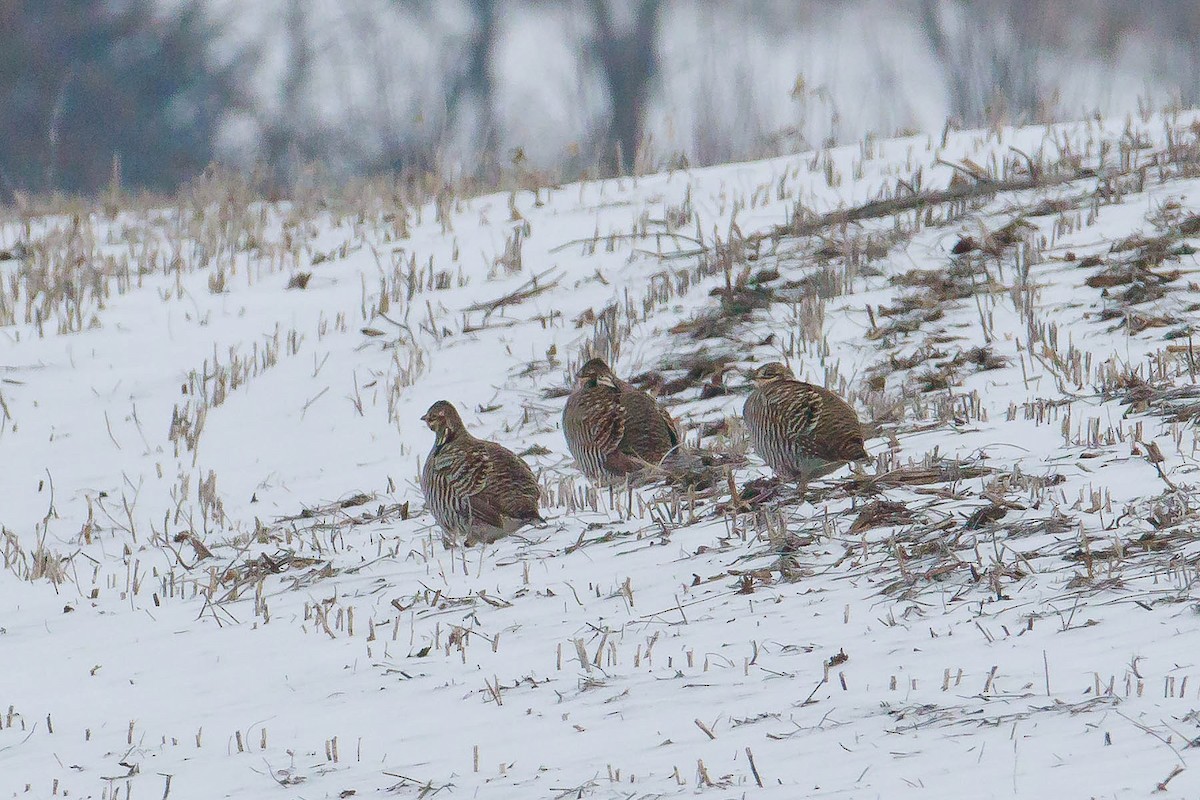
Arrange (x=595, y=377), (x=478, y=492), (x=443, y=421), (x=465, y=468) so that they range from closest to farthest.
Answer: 1. (x=478, y=492)
2. (x=465, y=468)
3. (x=443, y=421)
4. (x=595, y=377)

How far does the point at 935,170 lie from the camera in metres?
12.5

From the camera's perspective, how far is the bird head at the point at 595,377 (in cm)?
659

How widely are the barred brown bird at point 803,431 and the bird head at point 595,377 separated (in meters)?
1.07

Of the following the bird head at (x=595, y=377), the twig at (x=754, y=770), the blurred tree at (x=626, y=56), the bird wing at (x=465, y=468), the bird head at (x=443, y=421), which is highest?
the blurred tree at (x=626, y=56)

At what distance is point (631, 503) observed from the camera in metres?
5.71

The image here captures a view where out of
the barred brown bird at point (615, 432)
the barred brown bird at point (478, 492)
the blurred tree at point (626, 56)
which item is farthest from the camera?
the blurred tree at point (626, 56)

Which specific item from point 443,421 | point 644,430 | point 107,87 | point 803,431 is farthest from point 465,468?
point 107,87

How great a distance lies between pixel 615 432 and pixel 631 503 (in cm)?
61

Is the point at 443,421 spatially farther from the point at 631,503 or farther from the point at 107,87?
the point at 107,87

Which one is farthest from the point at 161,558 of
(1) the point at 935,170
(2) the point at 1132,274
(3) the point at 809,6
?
(3) the point at 809,6

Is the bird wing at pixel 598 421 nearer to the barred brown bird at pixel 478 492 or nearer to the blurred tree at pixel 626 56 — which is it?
the barred brown bird at pixel 478 492

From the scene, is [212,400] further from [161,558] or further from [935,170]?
[935,170]

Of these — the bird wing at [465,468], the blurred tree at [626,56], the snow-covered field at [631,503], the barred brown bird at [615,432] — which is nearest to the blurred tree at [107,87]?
the blurred tree at [626,56]

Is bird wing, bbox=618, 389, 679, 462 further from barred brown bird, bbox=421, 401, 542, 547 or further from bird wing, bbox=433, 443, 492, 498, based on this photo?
bird wing, bbox=433, 443, 492, 498
